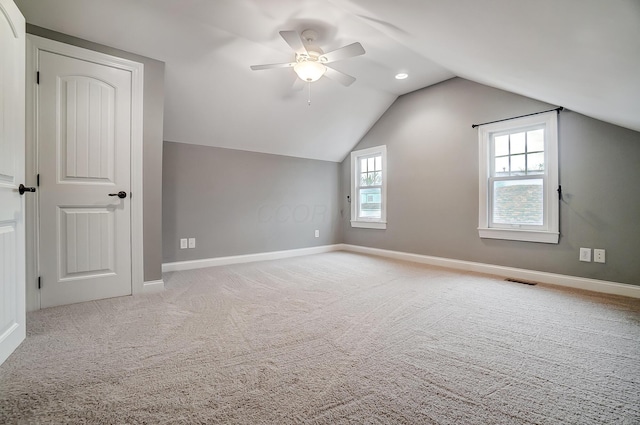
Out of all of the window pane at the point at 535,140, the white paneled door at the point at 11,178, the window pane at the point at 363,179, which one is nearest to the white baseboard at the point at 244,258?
the window pane at the point at 363,179

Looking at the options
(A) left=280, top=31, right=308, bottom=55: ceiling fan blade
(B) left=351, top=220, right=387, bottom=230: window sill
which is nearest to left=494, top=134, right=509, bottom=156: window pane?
(B) left=351, top=220, right=387, bottom=230: window sill

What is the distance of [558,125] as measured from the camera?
10.0 ft

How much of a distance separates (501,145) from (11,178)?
15.2 feet

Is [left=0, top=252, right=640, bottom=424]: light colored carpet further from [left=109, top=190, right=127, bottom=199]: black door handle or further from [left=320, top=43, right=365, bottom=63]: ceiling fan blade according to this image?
[left=320, top=43, right=365, bottom=63]: ceiling fan blade

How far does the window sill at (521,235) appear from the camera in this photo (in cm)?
310

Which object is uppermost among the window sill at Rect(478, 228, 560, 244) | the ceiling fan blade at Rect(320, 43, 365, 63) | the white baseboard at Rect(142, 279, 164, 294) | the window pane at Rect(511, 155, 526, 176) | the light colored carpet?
the ceiling fan blade at Rect(320, 43, 365, 63)

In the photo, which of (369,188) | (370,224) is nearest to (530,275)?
(370,224)

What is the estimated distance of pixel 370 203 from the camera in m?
5.14

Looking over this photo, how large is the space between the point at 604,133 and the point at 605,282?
150cm

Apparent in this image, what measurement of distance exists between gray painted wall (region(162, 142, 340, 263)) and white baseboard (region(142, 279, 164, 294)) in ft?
3.04

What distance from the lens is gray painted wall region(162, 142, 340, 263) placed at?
12.2 feet

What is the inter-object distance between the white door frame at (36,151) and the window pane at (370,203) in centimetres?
362

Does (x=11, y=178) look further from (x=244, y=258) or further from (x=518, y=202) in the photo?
(x=518, y=202)

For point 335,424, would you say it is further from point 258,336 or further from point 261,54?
point 261,54
